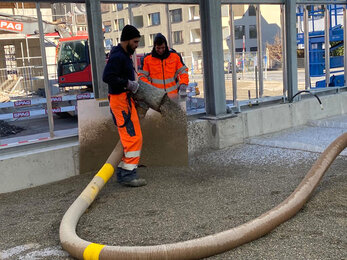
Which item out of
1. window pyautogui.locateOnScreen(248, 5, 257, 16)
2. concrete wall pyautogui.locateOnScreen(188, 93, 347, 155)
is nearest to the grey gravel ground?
concrete wall pyautogui.locateOnScreen(188, 93, 347, 155)

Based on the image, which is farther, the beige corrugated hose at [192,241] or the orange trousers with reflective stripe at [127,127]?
the orange trousers with reflective stripe at [127,127]

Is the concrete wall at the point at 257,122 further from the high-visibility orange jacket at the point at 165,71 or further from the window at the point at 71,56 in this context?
the window at the point at 71,56

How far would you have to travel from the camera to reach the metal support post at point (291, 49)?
28.2 ft

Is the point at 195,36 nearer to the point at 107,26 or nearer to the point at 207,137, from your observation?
the point at 107,26

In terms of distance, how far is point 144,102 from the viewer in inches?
221

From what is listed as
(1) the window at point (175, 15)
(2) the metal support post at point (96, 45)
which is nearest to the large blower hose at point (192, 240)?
(2) the metal support post at point (96, 45)

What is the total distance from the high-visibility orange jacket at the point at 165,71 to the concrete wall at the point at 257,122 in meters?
0.96

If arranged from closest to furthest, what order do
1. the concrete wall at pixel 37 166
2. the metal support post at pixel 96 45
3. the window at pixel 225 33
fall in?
the concrete wall at pixel 37 166 < the metal support post at pixel 96 45 < the window at pixel 225 33

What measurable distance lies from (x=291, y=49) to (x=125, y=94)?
458 cm

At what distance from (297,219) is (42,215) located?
8.67ft

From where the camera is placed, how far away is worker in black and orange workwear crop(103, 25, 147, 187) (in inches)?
207

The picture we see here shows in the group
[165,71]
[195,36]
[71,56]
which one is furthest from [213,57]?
[71,56]

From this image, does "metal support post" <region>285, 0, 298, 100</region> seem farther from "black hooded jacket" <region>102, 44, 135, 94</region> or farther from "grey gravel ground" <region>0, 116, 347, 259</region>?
"black hooded jacket" <region>102, 44, 135, 94</region>

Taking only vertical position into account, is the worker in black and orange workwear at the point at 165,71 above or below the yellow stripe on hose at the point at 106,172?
above
